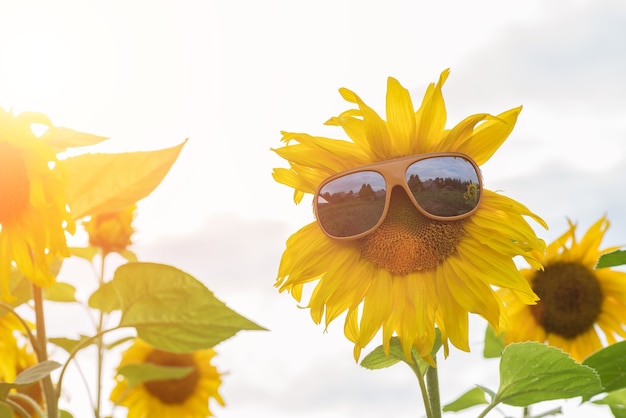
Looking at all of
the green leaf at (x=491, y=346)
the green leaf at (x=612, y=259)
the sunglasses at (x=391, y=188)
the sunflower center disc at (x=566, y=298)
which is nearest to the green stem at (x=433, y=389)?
the sunglasses at (x=391, y=188)

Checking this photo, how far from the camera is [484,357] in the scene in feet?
8.32

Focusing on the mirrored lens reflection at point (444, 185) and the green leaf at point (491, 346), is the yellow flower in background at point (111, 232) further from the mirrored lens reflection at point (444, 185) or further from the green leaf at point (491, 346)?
the mirrored lens reflection at point (444, 185)

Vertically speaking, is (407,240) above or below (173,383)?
above

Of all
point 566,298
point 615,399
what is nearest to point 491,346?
point 566,298

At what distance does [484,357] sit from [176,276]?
1.25 meters

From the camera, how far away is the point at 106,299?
6.20 ft

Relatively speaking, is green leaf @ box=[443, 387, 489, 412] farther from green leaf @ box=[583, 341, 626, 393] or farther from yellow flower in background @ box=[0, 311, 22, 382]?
yellow flower in background @ box=[0, 311, 22, 382]

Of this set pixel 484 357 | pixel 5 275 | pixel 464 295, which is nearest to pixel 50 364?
pixel 5 275

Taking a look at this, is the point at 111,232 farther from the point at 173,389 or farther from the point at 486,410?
the point at 486,410

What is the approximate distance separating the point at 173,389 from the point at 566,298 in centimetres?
194

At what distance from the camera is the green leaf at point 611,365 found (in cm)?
168

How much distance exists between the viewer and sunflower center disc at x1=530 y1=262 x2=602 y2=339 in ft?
9.48

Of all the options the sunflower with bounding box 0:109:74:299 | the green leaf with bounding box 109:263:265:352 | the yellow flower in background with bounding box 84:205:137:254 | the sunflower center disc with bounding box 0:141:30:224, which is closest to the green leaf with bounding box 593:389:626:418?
the green leaf with bounding box 109:263:265:352

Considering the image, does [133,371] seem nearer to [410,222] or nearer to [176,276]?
[176,276]
